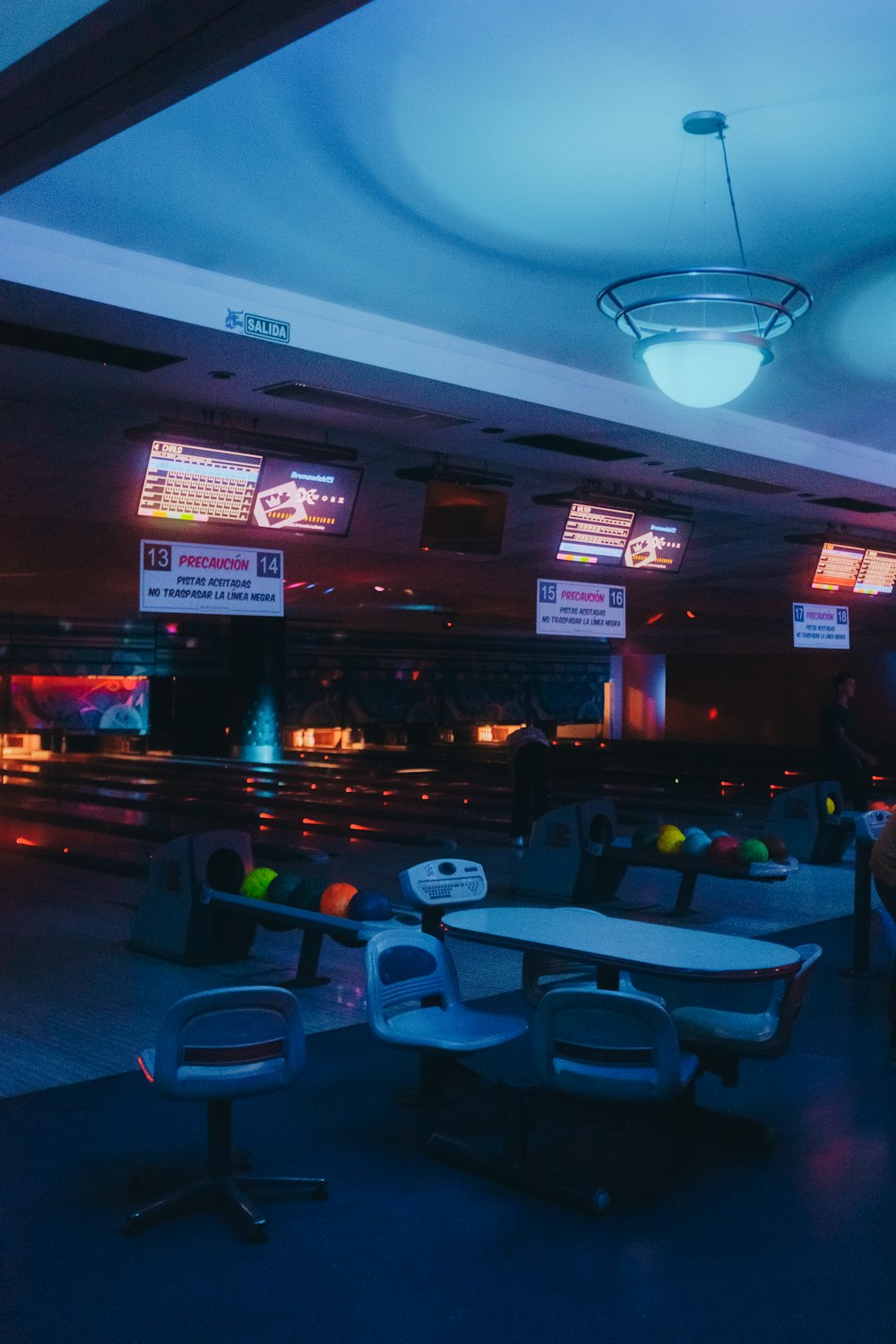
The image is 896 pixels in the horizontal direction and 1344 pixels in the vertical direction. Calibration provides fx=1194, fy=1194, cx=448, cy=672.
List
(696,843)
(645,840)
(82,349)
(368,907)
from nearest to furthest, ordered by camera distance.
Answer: (82,349) → (368,907) → (696,843) → (645,840)

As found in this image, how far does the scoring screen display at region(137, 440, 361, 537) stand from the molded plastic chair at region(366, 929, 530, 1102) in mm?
2919

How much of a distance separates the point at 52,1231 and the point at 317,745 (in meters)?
25.1

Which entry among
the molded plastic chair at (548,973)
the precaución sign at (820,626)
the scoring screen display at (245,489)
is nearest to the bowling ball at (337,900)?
the molded plastic chair at (548,973)

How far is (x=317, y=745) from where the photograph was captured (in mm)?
28297

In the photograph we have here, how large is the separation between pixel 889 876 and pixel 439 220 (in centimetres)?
316

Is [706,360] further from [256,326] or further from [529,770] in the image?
[529,770]

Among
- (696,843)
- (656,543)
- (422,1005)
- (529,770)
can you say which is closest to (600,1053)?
(422,1005)

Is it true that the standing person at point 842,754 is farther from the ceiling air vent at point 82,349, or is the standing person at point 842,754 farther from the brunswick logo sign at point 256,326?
the ceiling air vent at point 82,349

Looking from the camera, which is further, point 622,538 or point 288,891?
point 622,538

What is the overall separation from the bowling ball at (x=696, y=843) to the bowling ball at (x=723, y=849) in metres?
0.09

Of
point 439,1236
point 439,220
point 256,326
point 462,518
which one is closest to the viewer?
point 439,1236

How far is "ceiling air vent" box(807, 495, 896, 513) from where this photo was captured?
945 centimetres

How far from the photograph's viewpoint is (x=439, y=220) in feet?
14.6

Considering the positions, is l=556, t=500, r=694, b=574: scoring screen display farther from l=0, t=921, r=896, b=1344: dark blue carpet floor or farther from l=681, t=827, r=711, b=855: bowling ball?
l=0, t=921, r=896, b=1344: dark blue carpet floor
